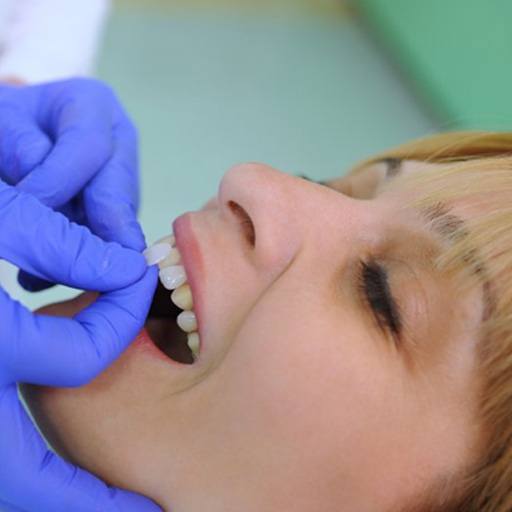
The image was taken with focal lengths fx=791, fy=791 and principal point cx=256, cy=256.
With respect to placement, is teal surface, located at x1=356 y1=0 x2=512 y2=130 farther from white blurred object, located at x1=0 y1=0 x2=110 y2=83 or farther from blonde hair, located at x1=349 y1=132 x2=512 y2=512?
blonde hair, located at x1=349 y1=132 x2=512 y2=512

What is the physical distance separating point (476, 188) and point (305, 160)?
155cm

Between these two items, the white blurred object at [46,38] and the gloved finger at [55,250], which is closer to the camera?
the gloved finger at [55,250]

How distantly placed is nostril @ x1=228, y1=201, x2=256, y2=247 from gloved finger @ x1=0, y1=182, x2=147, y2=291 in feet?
0.44

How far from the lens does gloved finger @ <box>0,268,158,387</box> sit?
0.77 meters

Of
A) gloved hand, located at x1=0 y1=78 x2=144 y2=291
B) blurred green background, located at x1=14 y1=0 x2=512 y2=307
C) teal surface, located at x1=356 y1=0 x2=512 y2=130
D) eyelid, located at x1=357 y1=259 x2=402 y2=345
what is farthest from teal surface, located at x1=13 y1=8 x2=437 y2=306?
eyelid, located at x1=357 y1=259 x2=402 y2=345

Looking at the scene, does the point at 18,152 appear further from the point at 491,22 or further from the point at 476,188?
the point at 491,22

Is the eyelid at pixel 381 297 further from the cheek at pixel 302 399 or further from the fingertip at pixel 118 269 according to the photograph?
the fingertip at pixel 118 269

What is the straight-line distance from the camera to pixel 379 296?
0.85m

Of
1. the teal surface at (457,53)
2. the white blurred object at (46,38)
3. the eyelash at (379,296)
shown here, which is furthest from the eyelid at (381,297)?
the teal surface at (457,53)

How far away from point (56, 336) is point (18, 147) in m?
0.37

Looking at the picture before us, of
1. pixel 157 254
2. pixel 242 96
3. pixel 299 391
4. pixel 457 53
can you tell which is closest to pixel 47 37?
pixel 157 254

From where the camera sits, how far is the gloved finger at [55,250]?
0.84m

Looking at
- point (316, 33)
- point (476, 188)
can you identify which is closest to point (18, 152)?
point (476, 188)

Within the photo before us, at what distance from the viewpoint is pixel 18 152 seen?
1.05 m
